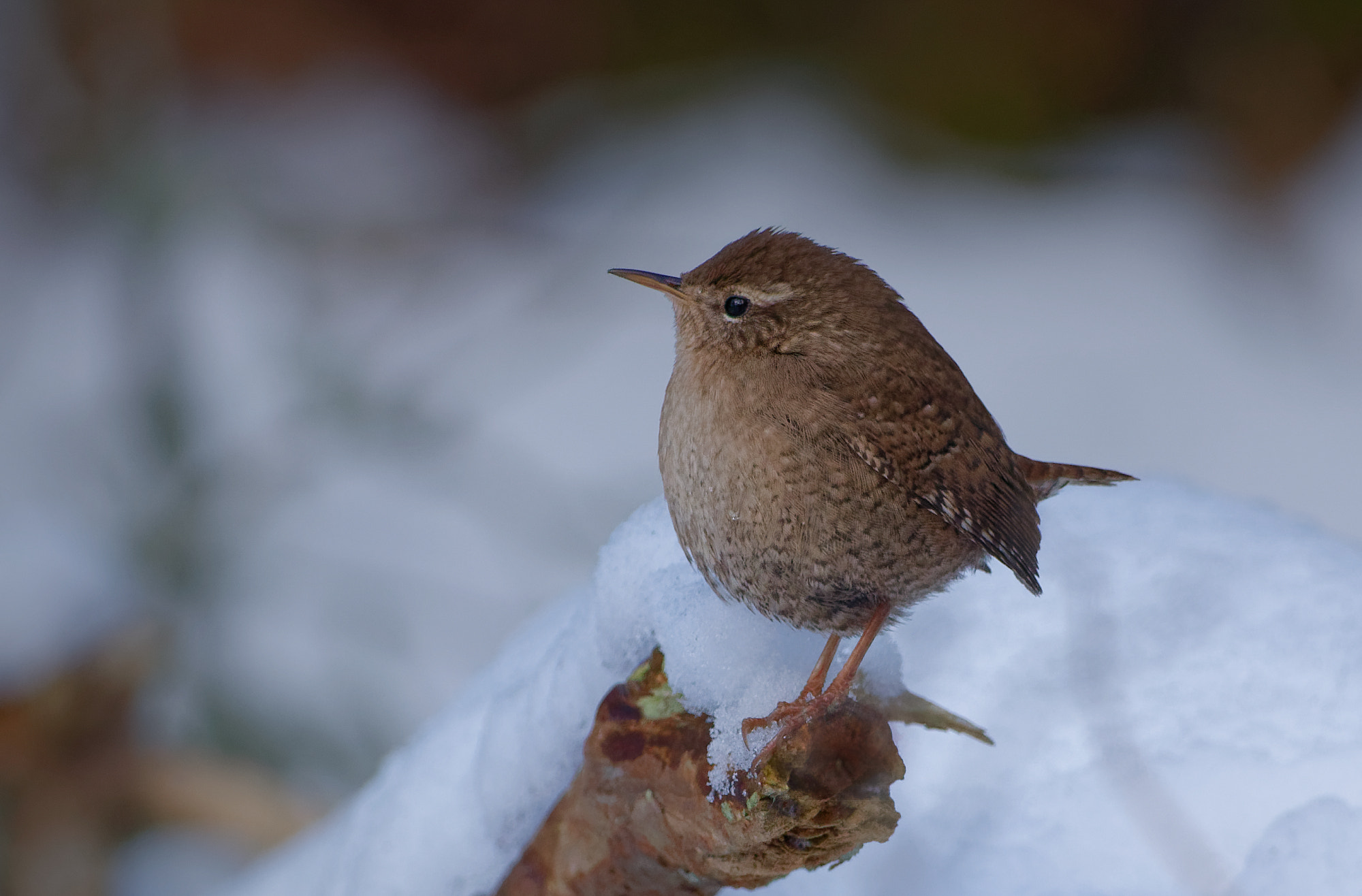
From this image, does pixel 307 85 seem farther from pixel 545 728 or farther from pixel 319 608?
pixel 545 728

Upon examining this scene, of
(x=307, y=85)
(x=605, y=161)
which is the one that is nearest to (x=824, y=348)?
(x=605, y=161)

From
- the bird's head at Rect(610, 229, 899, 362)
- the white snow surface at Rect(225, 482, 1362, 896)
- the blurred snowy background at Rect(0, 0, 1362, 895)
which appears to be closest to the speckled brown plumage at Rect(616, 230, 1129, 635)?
the bird's head at Rect(610, 229, 899, 362)

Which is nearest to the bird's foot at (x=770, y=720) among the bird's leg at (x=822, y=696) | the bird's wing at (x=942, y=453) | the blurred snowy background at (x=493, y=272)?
the bird's leg at (x=822, y=696)

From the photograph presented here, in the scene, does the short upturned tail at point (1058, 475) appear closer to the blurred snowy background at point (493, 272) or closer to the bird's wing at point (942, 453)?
the bird's wing at point (942, 453)

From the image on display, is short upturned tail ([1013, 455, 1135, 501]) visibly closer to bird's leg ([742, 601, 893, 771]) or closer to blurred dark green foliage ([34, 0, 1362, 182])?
bird's leg ([742, 601, 893, 771])

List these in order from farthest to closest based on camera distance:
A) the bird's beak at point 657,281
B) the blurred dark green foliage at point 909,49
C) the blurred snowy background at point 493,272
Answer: the blurred dark green foliage at point 909,49 < the blurred snowy background at point 493,272 < the bird's beak at point 657,281

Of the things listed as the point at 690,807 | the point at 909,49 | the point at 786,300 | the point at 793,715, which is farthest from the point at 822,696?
the point at 909,49
